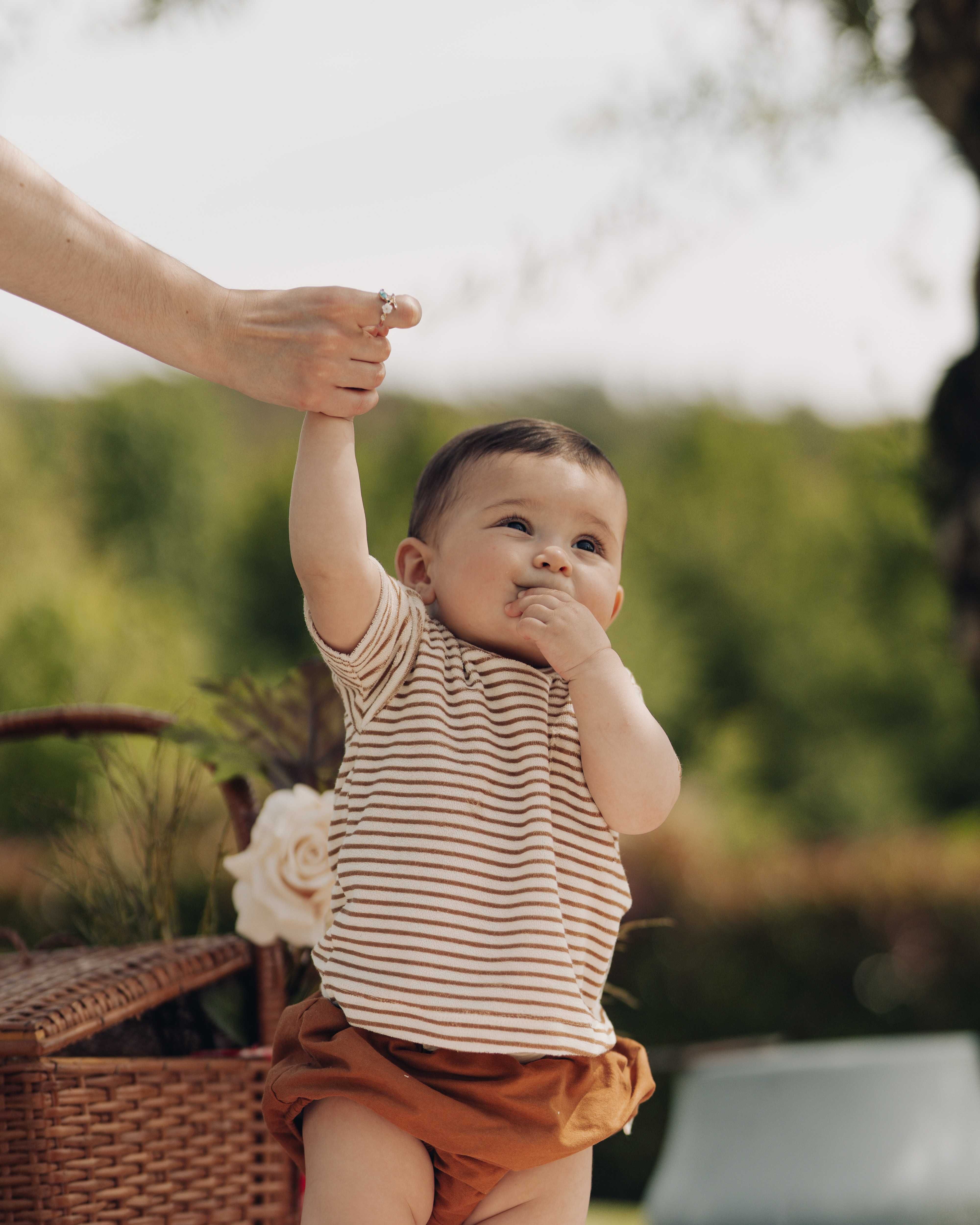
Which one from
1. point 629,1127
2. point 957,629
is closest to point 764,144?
point 957,629

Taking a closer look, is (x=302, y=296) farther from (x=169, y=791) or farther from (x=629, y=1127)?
(x=169, y=791)

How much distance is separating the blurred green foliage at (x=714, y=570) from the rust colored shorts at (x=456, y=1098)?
40.5 ft

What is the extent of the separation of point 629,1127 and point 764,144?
328 cm

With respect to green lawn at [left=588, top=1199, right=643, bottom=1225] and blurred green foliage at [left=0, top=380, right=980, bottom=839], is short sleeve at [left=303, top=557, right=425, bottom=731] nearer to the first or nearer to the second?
green lawn at [left=588, top=1199, right=643, bottom=1225]

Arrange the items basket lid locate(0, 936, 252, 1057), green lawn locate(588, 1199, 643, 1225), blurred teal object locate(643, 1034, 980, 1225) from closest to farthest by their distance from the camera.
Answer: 1. basket lid locate(0, 936, 252, 1057)
2. blurred teal object locate(643, 1034, 980, 1225)
3. green lawn locate(588, 1199, 643, 1225)

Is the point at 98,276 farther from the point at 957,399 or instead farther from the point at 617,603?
the point at 957,399

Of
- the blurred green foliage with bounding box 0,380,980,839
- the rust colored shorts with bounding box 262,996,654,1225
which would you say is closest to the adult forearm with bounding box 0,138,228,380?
the rust colored shorts with bounding box 262,996,654,1225

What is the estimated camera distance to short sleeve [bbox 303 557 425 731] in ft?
3.81

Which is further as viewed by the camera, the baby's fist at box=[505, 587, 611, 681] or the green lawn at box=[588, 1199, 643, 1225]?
the green lawn at box=[588, 1199, 643, 1225]

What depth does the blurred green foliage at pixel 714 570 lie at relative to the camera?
1507cm

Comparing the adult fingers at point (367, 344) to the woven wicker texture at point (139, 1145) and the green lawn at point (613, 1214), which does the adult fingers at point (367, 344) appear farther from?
the green lawn at point (613, 1214)

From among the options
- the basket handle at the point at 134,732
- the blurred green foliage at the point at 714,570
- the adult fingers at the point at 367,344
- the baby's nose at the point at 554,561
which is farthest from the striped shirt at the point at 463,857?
the blurred green foliage at the point at 714,570

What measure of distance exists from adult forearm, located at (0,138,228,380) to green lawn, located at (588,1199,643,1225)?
422 cm

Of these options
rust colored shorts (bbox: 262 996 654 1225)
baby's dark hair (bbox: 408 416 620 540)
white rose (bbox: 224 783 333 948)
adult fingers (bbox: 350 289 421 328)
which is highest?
adult fingers (bbox: 350 289 421 328)
